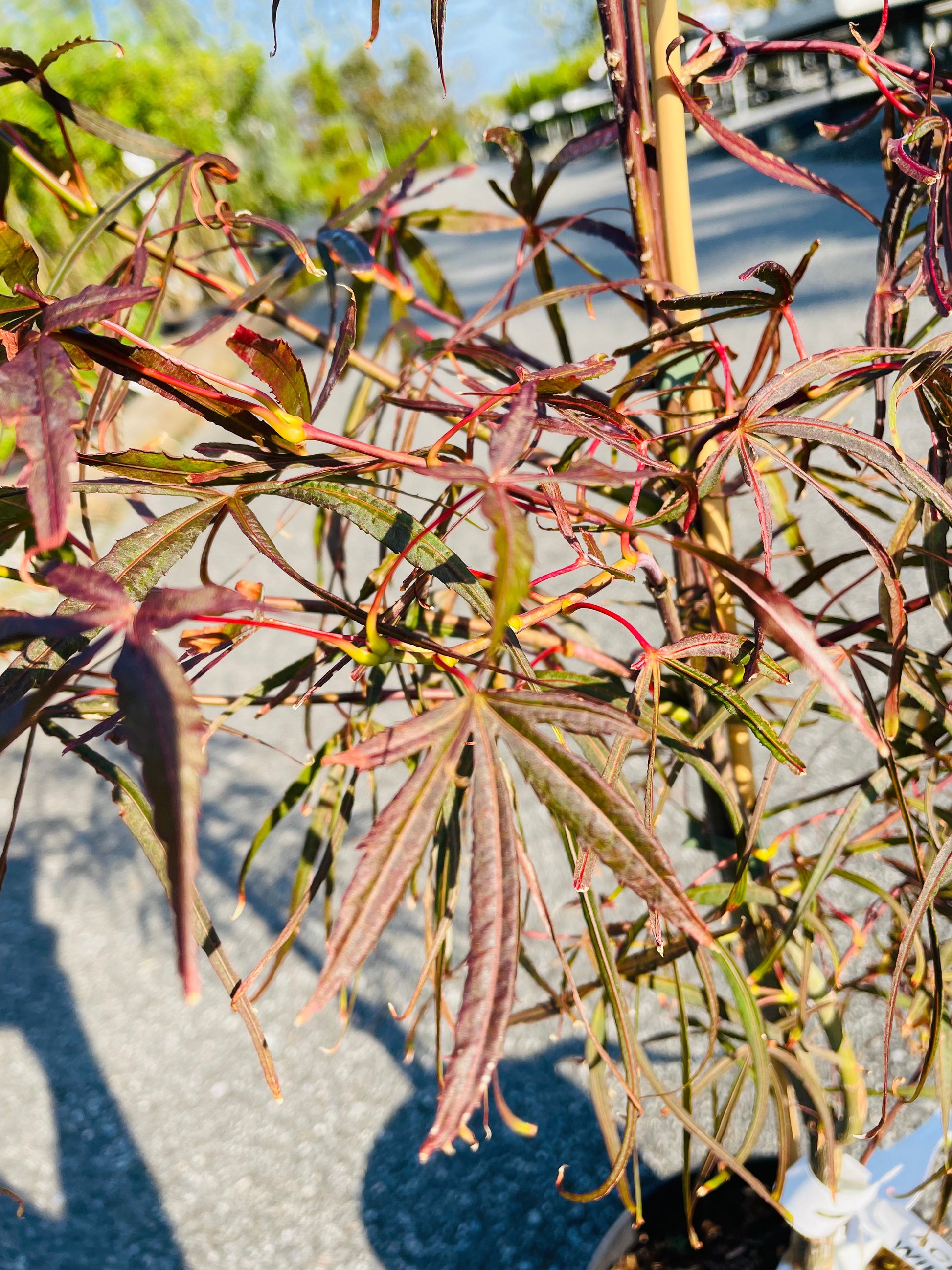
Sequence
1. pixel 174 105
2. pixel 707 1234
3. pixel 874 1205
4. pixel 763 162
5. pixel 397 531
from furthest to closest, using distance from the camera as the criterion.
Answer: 1. pixel 174 105
2. pixel 707 1234
3. pixel 874 1205
4. pixel 763 162
5. pixel 397 531

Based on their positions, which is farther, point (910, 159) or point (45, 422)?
point (910, 159)

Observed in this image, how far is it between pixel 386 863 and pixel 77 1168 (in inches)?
38.9

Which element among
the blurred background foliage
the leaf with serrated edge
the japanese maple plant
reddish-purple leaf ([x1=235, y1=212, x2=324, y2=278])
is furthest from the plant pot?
the blurred background foliage

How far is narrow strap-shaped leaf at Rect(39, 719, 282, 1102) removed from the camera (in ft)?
0.98

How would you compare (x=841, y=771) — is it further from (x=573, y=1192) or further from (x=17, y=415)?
(x=17, y=415)

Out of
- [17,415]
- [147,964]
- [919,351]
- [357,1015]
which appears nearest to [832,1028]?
[919,351]

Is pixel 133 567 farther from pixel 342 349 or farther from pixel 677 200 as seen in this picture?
pixel 677 200

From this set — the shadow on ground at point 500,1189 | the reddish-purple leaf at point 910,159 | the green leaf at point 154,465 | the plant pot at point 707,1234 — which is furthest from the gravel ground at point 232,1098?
the green leaf at point 154,465

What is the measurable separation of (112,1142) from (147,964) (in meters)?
0.28

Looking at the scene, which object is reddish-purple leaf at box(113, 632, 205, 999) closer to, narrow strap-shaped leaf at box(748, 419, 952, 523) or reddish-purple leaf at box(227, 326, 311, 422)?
reddish-purple leaf at box(227, 326, 311, 422)

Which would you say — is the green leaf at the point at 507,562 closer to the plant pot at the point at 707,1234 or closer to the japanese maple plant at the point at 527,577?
the japanese maple plant at the point at 527,577

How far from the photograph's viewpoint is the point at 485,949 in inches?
8.3

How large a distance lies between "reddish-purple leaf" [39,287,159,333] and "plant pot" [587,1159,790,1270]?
61cm

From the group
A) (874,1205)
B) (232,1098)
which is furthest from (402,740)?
(232,1098)
